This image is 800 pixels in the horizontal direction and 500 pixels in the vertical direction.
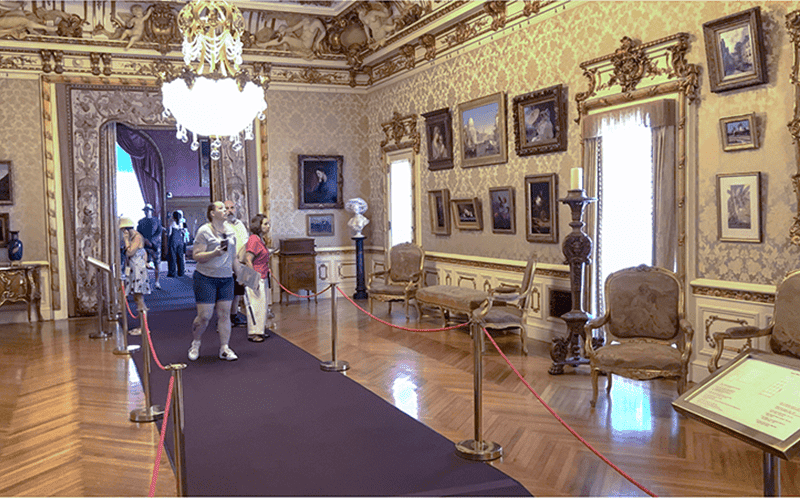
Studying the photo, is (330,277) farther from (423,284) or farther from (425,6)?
(425,6)

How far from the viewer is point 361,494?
389 centimetres

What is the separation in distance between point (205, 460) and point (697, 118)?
5.48 m

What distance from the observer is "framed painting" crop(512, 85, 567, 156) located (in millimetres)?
7988

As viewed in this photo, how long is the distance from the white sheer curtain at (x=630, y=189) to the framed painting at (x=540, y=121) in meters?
0.55

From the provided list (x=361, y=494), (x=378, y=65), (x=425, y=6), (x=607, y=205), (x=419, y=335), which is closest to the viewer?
(x=361, y=494)

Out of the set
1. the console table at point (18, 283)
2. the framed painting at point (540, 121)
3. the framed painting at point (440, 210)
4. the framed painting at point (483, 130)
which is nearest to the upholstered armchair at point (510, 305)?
the framed painting at point (540, 121)

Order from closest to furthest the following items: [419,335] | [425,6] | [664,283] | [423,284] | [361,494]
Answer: [361,494], [664,283], [419,335], [425,6], [423,284]

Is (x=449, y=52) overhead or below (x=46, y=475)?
overhead

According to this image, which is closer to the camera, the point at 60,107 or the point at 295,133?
the point at 60,107

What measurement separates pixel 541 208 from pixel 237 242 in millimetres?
4113

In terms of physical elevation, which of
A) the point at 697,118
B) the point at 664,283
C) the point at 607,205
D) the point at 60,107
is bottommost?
the point at 664,283

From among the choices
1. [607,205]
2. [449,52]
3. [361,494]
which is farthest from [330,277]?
[361,494]

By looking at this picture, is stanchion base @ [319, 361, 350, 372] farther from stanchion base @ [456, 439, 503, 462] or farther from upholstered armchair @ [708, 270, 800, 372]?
upholstered armchair @ [708, 270, 800, 372]

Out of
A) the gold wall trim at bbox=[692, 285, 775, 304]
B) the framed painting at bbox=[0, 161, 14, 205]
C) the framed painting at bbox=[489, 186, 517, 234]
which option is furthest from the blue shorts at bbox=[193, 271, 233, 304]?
the framed painting at bbox=[0, 161, 14, 205]
